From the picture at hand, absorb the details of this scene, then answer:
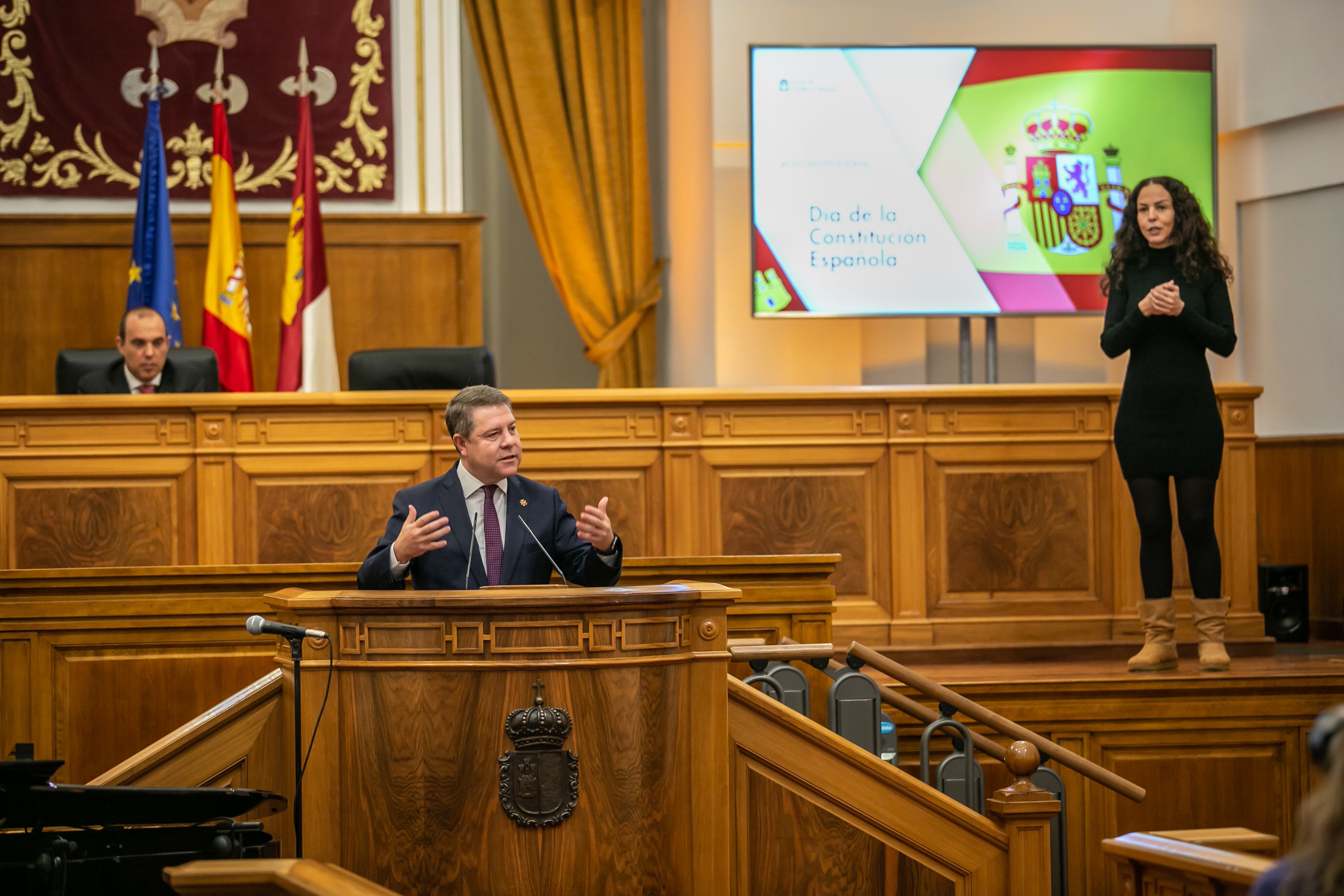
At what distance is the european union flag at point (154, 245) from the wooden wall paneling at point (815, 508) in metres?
2.82

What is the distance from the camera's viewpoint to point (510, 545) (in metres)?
3.46

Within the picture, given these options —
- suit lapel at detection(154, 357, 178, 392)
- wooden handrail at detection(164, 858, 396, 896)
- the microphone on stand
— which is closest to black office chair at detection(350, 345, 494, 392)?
suit lapel at detection(154, 357, 178, 392)

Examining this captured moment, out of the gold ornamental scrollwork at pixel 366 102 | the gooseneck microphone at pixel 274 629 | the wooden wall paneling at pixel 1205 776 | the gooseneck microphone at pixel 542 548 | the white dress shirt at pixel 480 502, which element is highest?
the gold ornamental scrollwork at pixel 366 102

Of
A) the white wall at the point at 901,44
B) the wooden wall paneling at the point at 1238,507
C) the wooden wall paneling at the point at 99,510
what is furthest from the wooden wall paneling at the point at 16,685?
the white wall at the point at 901,44

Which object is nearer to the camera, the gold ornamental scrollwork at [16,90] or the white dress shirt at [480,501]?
the white dress shirt at [480,501]

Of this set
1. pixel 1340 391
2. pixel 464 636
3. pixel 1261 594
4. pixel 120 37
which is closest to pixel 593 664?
pixel 464 636

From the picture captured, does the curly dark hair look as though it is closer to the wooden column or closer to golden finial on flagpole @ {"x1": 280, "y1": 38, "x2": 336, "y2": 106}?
the wooden column

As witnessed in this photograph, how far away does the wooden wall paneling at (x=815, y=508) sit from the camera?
17.9 feet

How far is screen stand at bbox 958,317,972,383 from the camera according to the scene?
6809mm

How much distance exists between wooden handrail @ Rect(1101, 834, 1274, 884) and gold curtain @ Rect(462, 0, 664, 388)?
5105 millimetres

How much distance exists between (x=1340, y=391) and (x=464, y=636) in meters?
5.29

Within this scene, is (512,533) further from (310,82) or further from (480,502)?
(310,82)

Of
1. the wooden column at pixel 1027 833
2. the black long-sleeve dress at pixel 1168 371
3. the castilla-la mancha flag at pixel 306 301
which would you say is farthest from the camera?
the castilla-la mancha flag at pixel 306 301

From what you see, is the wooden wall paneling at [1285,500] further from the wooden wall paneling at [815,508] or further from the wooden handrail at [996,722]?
the wooden handrail at [996,722]
